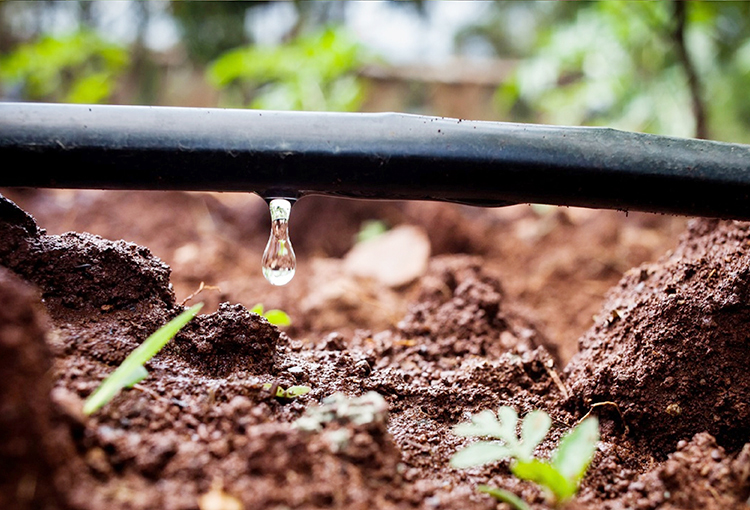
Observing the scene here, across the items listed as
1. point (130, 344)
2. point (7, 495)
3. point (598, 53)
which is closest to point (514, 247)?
point (598, 53)

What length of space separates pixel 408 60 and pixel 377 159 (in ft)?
22.4

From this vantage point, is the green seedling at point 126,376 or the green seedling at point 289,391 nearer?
the green seedling at point 126,376

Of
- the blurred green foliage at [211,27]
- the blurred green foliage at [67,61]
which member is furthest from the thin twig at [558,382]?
the blurred green foliage at [211,27]

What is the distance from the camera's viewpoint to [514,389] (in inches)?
39.5

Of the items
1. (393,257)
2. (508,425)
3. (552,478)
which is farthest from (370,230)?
(552,478)

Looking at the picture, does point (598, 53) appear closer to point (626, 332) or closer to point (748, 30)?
point (748, 30)

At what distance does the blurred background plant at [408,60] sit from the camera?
380 centimetres

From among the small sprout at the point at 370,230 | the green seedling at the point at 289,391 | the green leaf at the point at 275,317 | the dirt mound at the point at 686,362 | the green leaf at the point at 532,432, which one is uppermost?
the small sprout at the point at 370,230

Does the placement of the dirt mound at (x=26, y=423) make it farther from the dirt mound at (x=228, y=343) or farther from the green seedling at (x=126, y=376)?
the dirt mound at (x=228, y=343)

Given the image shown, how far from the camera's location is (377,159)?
86 centimetres

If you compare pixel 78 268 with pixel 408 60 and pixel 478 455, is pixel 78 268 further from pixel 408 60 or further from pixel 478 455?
pixel 408 60

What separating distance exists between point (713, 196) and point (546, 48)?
334 centimetres

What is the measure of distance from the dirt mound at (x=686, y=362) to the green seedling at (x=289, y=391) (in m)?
0.49

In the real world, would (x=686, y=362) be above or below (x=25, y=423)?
above
